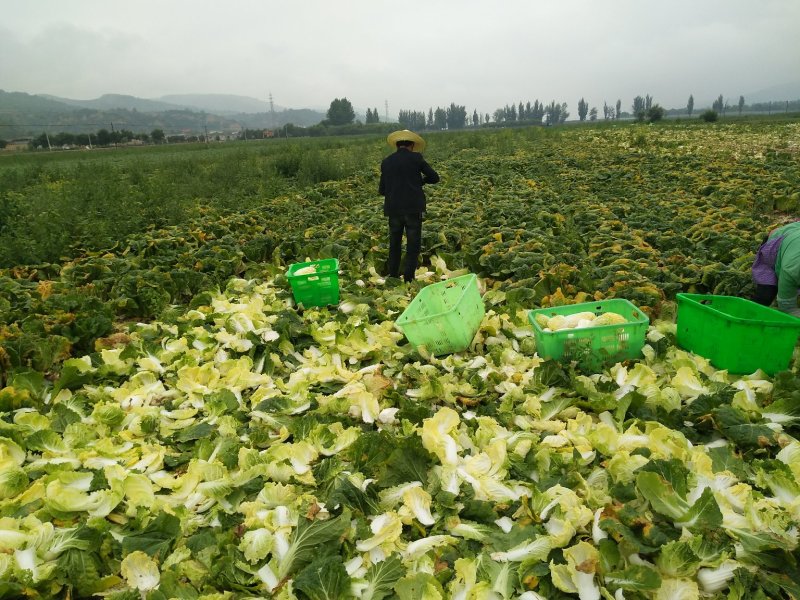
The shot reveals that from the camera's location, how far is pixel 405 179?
5.63 metres

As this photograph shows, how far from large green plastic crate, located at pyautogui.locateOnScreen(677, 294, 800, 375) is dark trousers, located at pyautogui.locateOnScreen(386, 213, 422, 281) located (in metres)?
3.05

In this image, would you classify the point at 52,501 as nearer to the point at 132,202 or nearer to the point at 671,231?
the point at 671,231

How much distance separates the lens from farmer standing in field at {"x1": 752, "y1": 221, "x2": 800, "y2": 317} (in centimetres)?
390

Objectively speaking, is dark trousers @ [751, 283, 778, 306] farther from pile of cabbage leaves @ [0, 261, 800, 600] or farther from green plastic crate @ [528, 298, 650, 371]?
green plastic crate @ [528, 298, 650, 371]

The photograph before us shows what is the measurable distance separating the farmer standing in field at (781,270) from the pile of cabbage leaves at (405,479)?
1071 mm

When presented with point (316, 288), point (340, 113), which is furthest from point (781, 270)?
point (340, 113)

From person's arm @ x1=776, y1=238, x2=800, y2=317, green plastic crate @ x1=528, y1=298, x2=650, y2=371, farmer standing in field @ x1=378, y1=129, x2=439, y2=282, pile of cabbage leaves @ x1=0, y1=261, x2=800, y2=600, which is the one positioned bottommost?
pile of cabbage leaves @ x1=0, y1=261, x2=800, y2=600

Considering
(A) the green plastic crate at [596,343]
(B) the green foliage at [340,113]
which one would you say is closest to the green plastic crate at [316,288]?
(A) the green plastic crate at [596,343]

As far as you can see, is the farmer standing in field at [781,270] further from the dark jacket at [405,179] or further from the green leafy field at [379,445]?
the dark jacket at [405,179]

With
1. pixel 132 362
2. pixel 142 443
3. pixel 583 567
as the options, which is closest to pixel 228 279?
pixel 132 362

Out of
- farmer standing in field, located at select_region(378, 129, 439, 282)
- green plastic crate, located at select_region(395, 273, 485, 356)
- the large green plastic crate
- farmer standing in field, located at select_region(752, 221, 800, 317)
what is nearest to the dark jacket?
farmer standing in field, located at select_region(378, 129, 439, 282)

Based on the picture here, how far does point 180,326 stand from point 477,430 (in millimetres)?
3068

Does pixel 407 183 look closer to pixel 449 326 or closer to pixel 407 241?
pixel 407 241

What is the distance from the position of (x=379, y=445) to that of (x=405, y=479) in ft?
0.88
